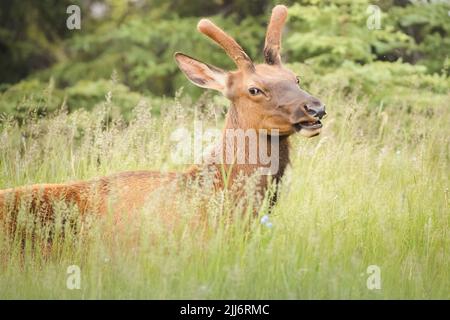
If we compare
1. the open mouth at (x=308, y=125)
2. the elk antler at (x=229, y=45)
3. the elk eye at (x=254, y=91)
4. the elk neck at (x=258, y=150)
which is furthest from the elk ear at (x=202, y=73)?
the open mouth at (x=308, y=125)

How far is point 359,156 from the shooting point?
797cm

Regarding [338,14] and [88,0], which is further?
[88,0]

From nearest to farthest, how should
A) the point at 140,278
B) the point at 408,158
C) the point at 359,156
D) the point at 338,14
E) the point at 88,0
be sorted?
the point at 140,278
the point at 359,156
the point at 408,158
the point at 338,14
the point at 88,0

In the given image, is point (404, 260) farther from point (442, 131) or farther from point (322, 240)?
point (442, 131)

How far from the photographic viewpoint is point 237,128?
653 centimetres

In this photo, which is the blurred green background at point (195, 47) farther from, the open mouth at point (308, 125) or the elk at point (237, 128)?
the open mouth at point (308, 125)

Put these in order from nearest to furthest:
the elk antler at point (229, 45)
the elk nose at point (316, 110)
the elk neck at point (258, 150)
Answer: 1. the elk nose at point (316, 110)
2. the elk neck at point (258, 150)
3. the elk antler at point (229, 45)

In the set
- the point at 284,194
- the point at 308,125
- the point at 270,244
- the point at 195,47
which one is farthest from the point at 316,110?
the point at 195,47

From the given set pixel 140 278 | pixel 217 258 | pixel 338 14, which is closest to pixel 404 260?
pixel 217 258

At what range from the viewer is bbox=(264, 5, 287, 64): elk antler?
6848mm

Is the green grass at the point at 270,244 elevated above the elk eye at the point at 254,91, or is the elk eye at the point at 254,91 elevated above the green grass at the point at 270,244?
the elk eye at the point at 254,91

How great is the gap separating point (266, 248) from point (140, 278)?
3.02 feet

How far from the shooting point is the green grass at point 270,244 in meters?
5.30

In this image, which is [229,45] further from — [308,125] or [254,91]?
[308,125]
